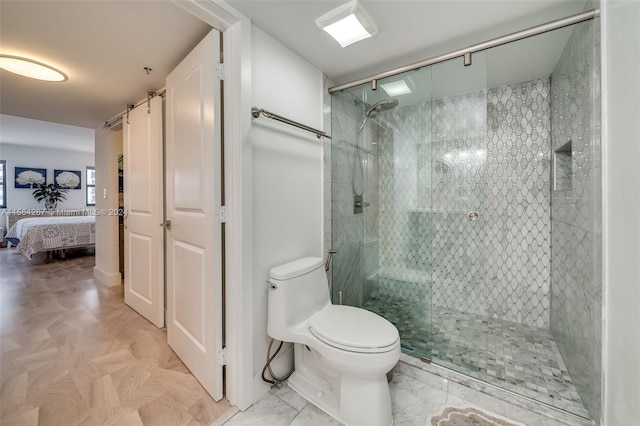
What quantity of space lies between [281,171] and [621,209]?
1553 millimetres

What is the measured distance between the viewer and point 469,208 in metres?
2.25

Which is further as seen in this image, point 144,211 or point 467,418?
point 144,211

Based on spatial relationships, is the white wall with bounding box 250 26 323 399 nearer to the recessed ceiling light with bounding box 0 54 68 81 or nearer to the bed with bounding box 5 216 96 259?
the recessed ceiling light with bounding box 0 54 68 81

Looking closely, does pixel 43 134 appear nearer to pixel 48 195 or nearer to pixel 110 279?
pixel 48 195

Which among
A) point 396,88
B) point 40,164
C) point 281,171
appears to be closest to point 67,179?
point 40,164

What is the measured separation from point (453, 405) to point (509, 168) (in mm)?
1882

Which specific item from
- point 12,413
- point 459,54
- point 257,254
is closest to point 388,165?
point 459,54

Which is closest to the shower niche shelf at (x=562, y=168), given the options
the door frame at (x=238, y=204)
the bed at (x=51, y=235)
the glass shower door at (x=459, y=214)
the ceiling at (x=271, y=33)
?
the glass shower door at (x=459, y=214)

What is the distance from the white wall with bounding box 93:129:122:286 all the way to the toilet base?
3.19 metres

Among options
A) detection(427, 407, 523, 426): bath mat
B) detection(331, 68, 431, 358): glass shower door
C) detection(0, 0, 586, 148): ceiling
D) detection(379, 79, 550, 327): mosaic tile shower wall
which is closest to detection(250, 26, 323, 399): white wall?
detection(0, 0, 586, 148): ceiling

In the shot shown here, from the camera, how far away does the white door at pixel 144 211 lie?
87.4 inches

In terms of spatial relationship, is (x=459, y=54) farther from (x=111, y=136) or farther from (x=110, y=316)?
(x=111, y=136)

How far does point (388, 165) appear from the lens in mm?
2369

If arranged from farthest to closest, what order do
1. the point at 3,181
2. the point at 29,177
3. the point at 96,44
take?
the point at 29,177
the point at 3,181
the point at 96,44
